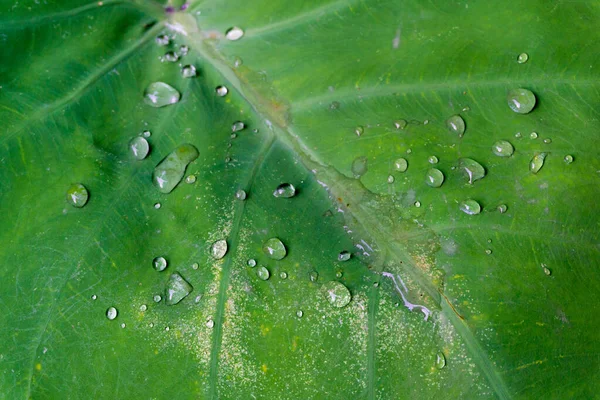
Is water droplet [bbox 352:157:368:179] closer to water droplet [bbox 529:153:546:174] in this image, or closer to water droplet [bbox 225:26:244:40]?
water droplet [bbox 529:153:546:174]

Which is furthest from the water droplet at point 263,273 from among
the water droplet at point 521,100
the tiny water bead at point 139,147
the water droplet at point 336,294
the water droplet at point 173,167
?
the water droplet at point 521,100

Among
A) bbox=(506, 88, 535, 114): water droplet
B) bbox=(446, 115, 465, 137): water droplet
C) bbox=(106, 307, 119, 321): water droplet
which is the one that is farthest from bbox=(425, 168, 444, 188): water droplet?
bbox=(106, 307, 119, 321): water droplet

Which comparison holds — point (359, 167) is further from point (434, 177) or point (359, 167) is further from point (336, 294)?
point (336, 294)

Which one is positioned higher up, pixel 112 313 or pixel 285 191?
pixel 285 191

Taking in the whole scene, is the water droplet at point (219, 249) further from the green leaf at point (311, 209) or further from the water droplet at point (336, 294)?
the water droplet at point (336, 294)

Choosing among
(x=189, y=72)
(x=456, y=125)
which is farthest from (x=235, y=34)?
(x=456, y=125)

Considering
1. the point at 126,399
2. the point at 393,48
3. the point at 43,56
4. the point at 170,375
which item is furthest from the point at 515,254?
the point at 43,56

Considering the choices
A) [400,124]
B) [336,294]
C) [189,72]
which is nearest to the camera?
[336,294]
